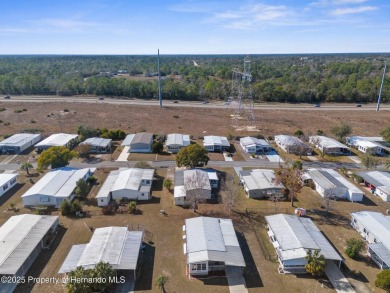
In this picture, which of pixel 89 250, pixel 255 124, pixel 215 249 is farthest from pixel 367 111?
pixel 89 250

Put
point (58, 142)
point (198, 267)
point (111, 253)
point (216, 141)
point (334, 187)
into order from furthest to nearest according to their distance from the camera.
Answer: point (216, 141), point (58, 142), point (334, 187), point (111, 253), point (198, 267)

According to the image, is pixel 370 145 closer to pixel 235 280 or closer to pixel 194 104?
pixel 235 280

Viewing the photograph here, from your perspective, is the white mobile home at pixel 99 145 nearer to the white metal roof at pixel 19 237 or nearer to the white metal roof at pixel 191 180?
the white metal roof at pixel 191 180

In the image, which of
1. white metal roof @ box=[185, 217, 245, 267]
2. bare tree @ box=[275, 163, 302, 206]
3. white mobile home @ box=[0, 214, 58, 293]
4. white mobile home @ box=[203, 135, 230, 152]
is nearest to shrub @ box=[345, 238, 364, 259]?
bare tree @ box=[275, 163, 302, 206]

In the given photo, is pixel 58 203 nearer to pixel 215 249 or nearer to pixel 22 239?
pixel 22 239

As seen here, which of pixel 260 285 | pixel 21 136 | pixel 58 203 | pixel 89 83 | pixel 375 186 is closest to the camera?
pixel 260 285

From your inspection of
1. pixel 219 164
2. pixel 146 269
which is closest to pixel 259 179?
pixel 219 164
